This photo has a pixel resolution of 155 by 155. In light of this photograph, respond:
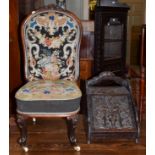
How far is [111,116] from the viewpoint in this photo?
6.75 feet

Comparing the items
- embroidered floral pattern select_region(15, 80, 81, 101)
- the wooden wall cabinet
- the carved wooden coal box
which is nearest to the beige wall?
the wooden wall cabinet

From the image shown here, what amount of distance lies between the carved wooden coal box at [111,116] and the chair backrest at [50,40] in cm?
32

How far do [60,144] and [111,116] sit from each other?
392 millimetres

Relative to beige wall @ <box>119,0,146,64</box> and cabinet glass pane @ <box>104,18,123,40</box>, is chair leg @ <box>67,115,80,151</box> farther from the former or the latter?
beige wall @ <box>119,0,146,64</box>

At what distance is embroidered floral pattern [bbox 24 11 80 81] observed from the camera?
6.91ft

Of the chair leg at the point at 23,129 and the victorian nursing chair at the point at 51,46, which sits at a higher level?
the victorian nursing chair at the point at 51,46

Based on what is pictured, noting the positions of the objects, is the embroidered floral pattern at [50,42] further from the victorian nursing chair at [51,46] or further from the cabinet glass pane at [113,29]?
the cabinet glass pane at [113,29]

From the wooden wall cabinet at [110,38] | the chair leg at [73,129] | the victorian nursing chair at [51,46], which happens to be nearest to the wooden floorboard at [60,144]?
the chair leg at [73,129]

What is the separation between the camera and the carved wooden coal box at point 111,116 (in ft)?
6.64

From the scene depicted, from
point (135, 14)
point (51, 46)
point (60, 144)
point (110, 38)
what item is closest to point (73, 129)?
point (60, 144)

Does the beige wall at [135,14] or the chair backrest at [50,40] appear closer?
the chair backrest at [50,40]
